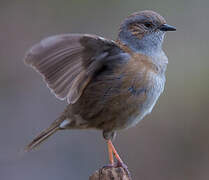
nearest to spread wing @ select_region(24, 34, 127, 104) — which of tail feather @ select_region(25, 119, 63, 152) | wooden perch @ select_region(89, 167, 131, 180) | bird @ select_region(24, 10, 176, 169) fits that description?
bird @ select_region(24, 10, 176, 169)

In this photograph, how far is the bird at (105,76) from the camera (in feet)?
21.3

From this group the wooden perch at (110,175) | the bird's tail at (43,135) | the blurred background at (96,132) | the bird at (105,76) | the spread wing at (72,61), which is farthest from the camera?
the blurred background at (96,132)

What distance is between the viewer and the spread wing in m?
6.35

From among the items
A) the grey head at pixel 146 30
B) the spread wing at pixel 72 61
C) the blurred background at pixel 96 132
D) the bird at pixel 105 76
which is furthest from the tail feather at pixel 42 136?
the blurred background at pixel 96 132

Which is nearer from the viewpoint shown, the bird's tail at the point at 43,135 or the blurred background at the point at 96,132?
the bird's tail at the point at 43,135

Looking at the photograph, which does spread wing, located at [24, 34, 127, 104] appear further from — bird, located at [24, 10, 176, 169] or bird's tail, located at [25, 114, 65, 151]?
bird's tail, located at [25, 114, 65, 151]

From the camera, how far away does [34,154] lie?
1064 centimetres

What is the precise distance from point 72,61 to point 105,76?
Result: 19.8 inches

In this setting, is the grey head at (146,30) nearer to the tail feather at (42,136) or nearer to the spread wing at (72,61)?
the spread wing at (72,61)

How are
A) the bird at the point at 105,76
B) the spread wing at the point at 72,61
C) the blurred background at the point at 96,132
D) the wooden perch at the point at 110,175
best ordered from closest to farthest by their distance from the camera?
the wooden perch at the point at 110,175 < the spread wing at the point at 72,61 < the bird at the point at 105,76 < the blurred background at the point at 96,132

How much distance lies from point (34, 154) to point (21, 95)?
5.48ft

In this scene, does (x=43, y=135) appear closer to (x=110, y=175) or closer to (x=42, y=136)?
(x=42, y=136)

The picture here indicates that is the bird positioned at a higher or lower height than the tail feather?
higher

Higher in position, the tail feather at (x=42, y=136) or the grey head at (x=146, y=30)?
the grey head at (x=146, y=30)
